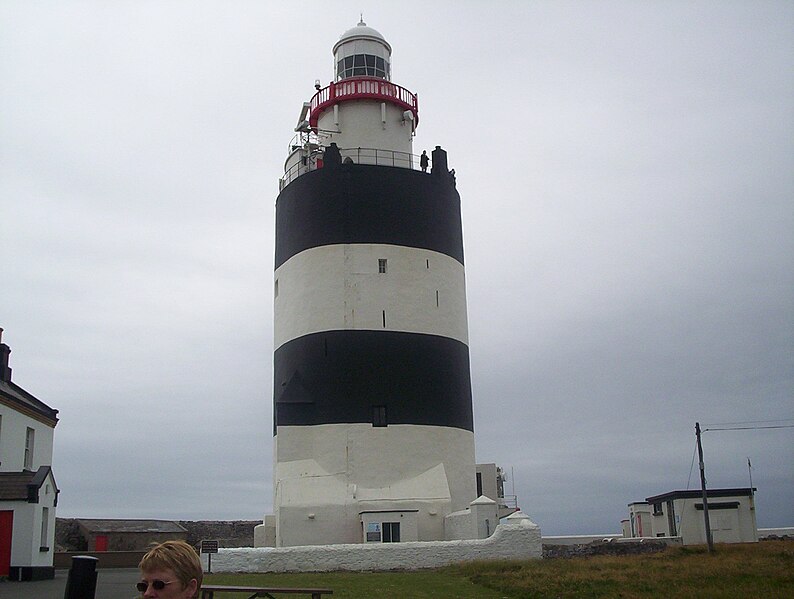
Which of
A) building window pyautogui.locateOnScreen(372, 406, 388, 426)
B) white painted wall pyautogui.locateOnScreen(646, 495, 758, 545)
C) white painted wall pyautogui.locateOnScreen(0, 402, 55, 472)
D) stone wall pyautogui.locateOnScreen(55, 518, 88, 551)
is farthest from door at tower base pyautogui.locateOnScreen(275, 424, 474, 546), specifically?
stone wall pyautogui.locateOnScreen(55, 518, 88, 551)

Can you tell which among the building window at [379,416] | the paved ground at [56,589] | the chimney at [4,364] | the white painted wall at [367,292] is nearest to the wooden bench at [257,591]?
the paved ground at [56,589]

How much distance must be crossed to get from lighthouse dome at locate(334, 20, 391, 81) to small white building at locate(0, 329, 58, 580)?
1476 centimetres

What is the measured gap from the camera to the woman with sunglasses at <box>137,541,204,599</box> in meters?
3.42

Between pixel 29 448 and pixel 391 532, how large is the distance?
11691mm

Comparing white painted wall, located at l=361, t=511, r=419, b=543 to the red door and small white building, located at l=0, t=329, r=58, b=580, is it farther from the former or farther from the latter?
the red door

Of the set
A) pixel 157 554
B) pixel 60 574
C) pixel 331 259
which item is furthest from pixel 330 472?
pixel 157 554

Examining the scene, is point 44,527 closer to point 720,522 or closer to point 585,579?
point 585,579

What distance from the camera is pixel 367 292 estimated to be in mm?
25859

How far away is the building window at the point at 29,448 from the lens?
84.8 feet

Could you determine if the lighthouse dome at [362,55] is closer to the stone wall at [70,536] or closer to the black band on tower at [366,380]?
the black band on tower at [366,380]

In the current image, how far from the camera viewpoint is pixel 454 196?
2872 centimetres

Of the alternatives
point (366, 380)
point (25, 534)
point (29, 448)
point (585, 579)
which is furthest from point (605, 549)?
point (29, 448)

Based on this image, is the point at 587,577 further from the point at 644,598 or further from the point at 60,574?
the point at 60,574

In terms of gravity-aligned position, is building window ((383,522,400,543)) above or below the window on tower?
below
